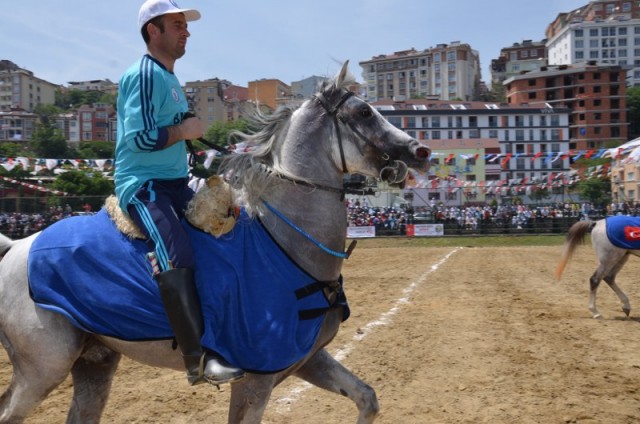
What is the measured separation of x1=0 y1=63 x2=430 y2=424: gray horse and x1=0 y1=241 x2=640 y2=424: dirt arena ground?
1735 millimetres

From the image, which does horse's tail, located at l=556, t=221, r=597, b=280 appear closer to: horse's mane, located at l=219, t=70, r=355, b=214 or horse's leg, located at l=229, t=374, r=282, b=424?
horse's mane, located at l=219, t=70, r=355, b=214

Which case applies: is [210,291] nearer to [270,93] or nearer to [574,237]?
[270,93]

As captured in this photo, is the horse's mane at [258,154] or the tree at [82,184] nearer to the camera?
the horse's mane at [258,154]

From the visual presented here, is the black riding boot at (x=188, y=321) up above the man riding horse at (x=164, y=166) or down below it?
below

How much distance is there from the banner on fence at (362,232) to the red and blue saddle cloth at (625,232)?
23329 mm

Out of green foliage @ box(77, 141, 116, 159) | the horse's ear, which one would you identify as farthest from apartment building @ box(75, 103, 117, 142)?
the horse's ear

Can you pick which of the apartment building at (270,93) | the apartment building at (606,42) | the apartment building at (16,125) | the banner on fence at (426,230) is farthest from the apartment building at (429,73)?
the apartment building at (270,93)

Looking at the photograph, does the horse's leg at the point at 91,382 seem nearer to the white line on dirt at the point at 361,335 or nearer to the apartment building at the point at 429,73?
the white line on dirt at the point at 361,335

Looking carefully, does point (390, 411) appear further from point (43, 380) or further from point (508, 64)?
point (508, 64)

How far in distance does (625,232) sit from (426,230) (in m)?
23.5

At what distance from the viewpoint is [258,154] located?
11.5 feet

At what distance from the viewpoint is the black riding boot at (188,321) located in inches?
117

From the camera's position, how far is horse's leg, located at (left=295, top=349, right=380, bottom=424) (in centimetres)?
347

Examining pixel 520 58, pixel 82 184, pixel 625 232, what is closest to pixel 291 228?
pixel 625 232
